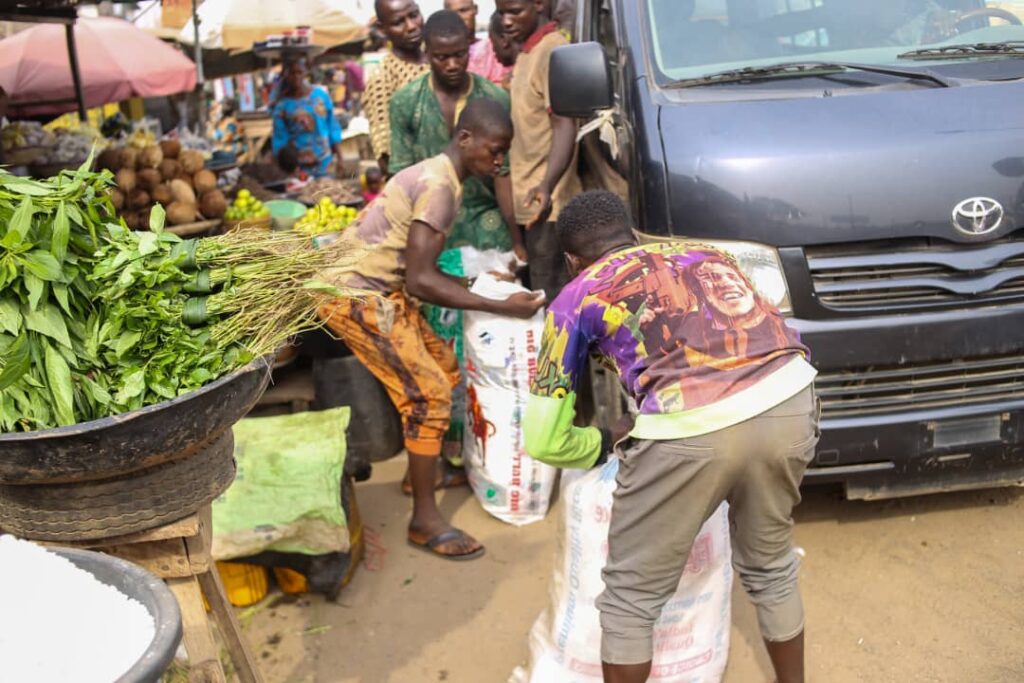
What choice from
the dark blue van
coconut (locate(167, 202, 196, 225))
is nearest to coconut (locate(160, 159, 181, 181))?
coconut (locate(167, 202, 196, 225))

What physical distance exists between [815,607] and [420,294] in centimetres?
197

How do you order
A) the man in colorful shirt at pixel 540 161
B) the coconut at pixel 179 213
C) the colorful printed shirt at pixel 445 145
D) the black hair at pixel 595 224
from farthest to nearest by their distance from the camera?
1. the coconut at pixel 179 213
2. the colorful printed shirt at pixel 445 145
3. the man in colorful shirt at pixel 540 161
4. the black hair at pixel 595 224

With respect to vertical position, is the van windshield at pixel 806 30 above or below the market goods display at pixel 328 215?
above

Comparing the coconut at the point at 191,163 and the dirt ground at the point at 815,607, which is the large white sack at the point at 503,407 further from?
the coconut at the point at 191,163

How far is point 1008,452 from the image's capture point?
134 inches

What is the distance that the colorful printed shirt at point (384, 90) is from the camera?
19.3 ft

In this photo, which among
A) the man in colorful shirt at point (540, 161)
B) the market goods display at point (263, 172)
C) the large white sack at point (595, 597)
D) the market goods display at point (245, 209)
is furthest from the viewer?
the market goods display at point (263, 172)

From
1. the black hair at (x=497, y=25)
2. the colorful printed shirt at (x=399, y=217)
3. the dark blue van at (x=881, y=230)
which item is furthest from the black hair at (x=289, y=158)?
the dark blue van at (x=881, y=230)

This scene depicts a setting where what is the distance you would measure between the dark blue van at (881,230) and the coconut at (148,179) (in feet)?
12.1

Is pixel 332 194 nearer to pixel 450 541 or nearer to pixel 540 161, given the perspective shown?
pixel 540 161

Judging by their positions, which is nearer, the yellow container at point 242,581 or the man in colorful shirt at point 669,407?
the man in colorful shirt at point 669,407

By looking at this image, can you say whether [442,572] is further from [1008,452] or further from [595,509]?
[1008,452]

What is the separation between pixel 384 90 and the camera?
19.4 ft

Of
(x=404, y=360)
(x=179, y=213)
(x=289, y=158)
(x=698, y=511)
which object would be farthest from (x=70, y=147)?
(x=698, y=511)
